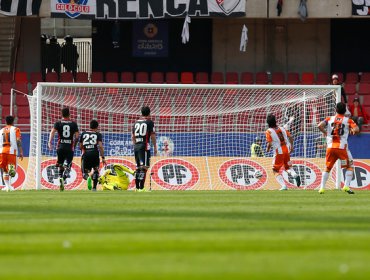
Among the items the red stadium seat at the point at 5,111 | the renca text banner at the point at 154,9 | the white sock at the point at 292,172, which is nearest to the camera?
the white sock at the point at 292,172

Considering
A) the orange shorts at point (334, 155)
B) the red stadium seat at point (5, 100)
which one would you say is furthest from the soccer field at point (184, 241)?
the red stadium seat at point (5, 100)

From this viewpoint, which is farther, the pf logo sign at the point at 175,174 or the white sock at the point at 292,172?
the pf logo sign at the point at 175,174

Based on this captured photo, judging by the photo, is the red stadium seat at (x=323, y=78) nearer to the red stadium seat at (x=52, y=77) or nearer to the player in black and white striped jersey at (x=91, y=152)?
the red stadium seat at (x=52, y=77)

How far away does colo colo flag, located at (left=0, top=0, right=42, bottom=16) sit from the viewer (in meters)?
32.4

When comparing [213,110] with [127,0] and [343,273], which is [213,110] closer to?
[127,0]

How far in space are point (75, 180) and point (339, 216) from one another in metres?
14.0

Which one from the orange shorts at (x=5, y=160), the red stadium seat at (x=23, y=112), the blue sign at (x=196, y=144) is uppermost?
the red stadium seat at (x=23, y=112)

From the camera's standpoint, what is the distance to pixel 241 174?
27.2 m

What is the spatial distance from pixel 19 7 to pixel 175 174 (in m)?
8.63

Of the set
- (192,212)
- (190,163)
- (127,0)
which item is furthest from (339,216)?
(127,0)

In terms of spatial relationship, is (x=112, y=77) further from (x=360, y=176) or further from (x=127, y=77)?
(x=360, y=176)

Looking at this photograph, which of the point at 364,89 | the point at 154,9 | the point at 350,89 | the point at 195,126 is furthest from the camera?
the point at 364,89

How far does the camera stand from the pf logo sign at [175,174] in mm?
26922

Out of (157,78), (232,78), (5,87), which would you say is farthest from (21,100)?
(232,78)
